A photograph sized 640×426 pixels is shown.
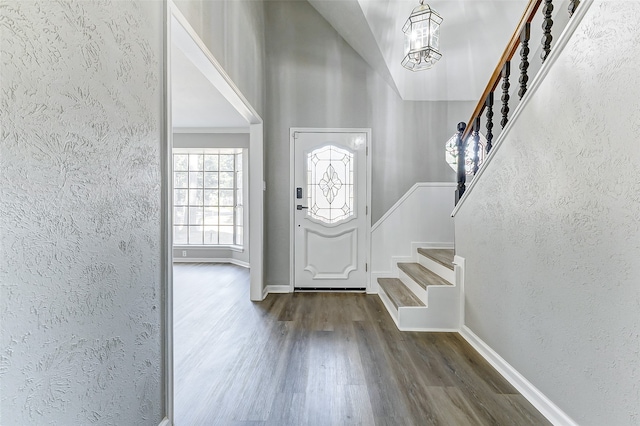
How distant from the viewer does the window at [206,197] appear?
6.59 metres

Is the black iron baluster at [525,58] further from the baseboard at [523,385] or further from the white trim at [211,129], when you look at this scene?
the white trim at [211,129]

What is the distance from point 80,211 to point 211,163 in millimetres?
5892

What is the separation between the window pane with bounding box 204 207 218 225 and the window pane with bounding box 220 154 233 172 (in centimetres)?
81

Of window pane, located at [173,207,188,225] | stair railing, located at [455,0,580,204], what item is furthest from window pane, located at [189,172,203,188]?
stair railing, located at [455,0,580,204]

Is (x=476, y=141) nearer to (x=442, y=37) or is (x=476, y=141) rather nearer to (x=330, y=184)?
(x=442, y=37)

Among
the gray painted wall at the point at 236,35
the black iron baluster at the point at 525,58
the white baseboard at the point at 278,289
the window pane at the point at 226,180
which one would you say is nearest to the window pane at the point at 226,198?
the window pane at the point at 226,180

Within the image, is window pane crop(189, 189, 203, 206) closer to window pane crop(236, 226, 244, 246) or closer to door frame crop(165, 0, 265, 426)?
window pane crop(236, 226, 244, 246)

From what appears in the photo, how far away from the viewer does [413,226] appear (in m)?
4.12

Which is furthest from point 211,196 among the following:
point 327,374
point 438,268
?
point 327,374

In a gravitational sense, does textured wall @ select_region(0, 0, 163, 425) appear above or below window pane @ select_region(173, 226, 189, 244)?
above

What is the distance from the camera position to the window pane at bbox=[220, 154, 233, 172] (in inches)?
260

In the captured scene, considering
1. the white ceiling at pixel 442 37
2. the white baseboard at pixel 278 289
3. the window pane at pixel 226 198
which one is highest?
the white ceiling at pixel 442 37

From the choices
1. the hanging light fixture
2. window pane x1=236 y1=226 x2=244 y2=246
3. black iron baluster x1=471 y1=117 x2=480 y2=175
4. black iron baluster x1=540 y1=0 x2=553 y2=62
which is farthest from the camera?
window pane x1=236 y1=226 x2=244 y2=246

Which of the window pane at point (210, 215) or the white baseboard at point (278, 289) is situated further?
the window pane at point (210, 215)
